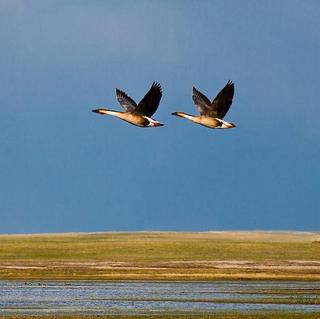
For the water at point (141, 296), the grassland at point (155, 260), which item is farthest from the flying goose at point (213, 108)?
the grassland at point (155, 260)

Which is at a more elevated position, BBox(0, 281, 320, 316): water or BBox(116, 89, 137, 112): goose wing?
BBox(116, 89, 137, 112): goose wing

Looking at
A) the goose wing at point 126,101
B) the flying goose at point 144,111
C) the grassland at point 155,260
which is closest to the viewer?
the flying goose at point 144,111

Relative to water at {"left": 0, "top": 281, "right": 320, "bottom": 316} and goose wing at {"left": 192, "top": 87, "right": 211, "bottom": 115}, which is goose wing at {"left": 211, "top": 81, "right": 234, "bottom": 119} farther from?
water at {"left": 0, "top": 281, "right": 320, "bottom": 316}

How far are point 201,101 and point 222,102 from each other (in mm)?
604

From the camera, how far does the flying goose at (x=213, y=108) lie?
982 inches

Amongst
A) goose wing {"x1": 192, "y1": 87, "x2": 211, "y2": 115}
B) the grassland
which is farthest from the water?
goose wing {"x1": 192, "y1": 87, "x2": 211, "y2": 115}

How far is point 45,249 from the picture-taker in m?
89.6

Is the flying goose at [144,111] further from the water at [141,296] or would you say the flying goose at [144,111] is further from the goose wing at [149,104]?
the water at [141,296]

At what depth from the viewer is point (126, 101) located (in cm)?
2722

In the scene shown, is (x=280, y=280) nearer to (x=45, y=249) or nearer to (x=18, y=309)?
(x=18, y=309)

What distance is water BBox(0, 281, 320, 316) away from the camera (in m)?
41.4

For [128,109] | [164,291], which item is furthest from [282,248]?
[128,109]

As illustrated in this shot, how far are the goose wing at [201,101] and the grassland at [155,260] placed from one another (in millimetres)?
35986

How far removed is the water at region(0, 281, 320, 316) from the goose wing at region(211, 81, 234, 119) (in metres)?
15.3
